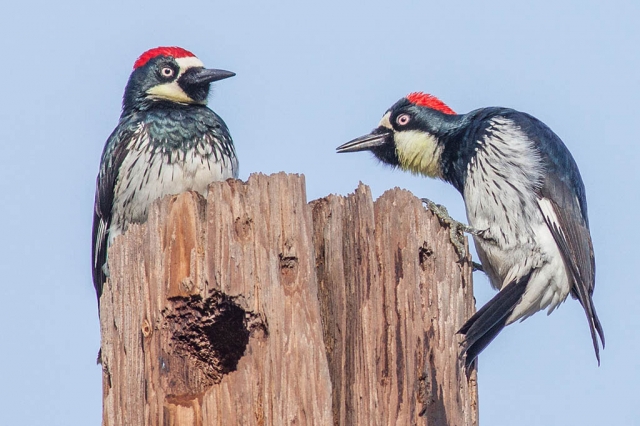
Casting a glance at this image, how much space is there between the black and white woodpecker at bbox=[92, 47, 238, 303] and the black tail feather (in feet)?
7.87

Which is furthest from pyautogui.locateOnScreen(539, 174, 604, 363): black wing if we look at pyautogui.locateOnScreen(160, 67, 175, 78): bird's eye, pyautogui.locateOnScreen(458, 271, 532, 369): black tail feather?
pyautogui.locateOnScreen(160, 67, 175, 78): bird's eye

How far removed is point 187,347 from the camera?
4863mm

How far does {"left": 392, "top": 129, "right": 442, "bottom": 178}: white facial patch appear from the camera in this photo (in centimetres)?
800

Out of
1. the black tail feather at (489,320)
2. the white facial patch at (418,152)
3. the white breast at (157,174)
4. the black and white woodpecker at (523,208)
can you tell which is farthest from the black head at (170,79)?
the black tail feather at (489,320)

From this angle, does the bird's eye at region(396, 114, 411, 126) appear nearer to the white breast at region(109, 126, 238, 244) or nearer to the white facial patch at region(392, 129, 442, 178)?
the white facial patch at region(392, 129, 442, 178)

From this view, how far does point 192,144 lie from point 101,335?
2.31m

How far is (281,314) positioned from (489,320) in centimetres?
192

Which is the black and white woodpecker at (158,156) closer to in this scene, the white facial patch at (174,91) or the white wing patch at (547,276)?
the white facial patch at (174,91)

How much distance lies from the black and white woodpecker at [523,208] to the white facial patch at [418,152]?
10 centimetres

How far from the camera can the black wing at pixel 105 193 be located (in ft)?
23.6

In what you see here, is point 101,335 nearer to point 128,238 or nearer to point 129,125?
point 128,238

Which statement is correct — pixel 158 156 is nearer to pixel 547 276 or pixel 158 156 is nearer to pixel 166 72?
pixel 166 72

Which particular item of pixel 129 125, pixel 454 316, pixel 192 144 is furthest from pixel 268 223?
pixel 129 125

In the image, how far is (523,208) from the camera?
7.24m
